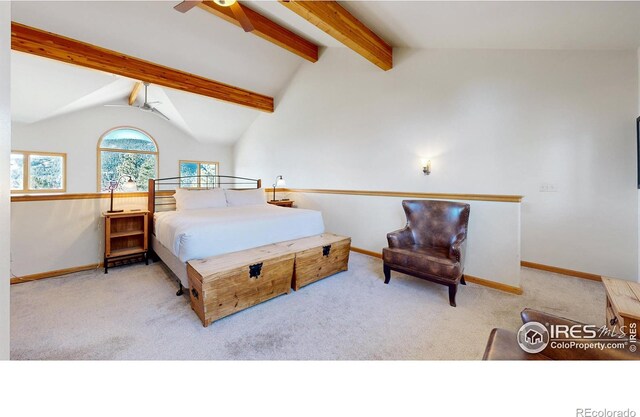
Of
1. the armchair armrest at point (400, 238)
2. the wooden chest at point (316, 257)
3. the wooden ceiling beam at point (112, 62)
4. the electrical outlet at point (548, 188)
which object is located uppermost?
the wooden ceiling beam at point (112, 62)

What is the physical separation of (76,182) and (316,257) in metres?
6.93

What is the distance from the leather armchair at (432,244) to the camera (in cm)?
241

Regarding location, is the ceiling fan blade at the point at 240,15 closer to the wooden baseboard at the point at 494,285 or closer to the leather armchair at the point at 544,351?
the leather armchair at the point at 544,351

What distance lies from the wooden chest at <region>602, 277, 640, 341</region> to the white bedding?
2.63m

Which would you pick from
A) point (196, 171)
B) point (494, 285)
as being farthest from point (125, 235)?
point (196, 171)

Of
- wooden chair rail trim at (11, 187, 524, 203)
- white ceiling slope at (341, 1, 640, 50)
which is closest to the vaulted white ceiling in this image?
white ceiling slope at (341, 1, 640, 50)

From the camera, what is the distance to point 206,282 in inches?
76.4

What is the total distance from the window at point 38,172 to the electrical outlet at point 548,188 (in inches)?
369

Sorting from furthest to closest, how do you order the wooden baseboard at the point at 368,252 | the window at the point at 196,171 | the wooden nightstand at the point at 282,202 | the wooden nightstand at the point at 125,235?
the window at the point at 196,171, the wooden nightstand at the point at 282,202, the wooden baseboard at the point at 368,252, the wooden nightstand at the point at 125,235

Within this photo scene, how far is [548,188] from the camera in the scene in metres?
3.03

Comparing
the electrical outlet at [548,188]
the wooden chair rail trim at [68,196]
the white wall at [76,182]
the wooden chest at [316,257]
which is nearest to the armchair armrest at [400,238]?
the wooden chest at [316,257]

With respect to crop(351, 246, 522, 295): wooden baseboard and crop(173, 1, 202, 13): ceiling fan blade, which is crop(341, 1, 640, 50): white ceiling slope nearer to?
crop(173, 1, 202, 13): ceiling fan blade

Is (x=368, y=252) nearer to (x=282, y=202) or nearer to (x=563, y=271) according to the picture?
(x=282, y=202)

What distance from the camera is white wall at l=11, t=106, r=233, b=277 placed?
280cm
